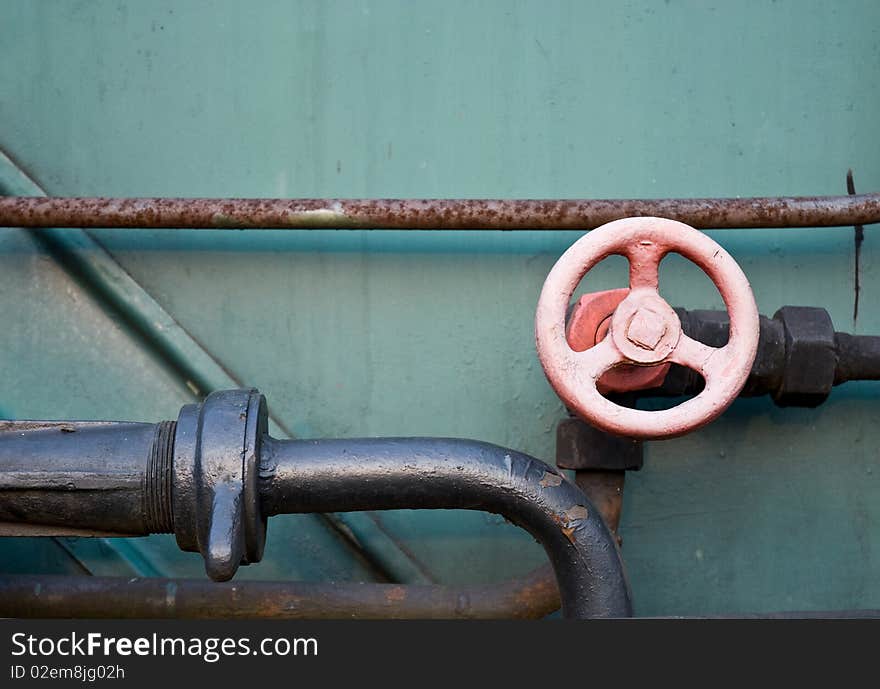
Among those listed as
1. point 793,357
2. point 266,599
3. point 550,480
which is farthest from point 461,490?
point 793,357

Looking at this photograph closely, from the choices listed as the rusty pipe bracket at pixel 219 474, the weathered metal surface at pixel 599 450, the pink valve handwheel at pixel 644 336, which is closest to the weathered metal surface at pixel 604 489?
the weathered metal surface at pixel 599 450

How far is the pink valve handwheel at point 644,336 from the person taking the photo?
810mm

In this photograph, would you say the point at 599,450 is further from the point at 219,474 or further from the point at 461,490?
the point at 219,474

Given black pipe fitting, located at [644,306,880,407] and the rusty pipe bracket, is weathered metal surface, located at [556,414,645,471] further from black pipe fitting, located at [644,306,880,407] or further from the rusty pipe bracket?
the rusty pipe bracket

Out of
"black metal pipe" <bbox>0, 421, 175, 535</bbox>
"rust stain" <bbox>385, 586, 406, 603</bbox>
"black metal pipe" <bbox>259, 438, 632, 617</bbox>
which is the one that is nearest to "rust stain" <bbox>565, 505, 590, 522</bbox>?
"black metal pipe" <bbox>259, 438, 632, 617</bbox>

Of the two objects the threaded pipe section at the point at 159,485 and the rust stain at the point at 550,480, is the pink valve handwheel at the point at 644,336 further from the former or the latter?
the threaded pipe section at the point at 159,485

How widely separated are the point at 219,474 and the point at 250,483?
0.03 metres

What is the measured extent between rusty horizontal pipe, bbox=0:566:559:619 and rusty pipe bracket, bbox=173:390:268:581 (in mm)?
215

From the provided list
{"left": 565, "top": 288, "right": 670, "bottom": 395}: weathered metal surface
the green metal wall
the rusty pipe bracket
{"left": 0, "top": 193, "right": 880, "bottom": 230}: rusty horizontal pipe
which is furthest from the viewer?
the green metal wall

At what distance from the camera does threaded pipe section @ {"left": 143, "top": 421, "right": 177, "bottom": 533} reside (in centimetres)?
81

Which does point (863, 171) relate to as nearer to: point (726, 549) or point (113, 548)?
point (726, 549)

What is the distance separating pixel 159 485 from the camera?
81cm

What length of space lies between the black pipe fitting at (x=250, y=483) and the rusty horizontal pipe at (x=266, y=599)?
0.55 ft

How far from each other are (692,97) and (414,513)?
65 cm
